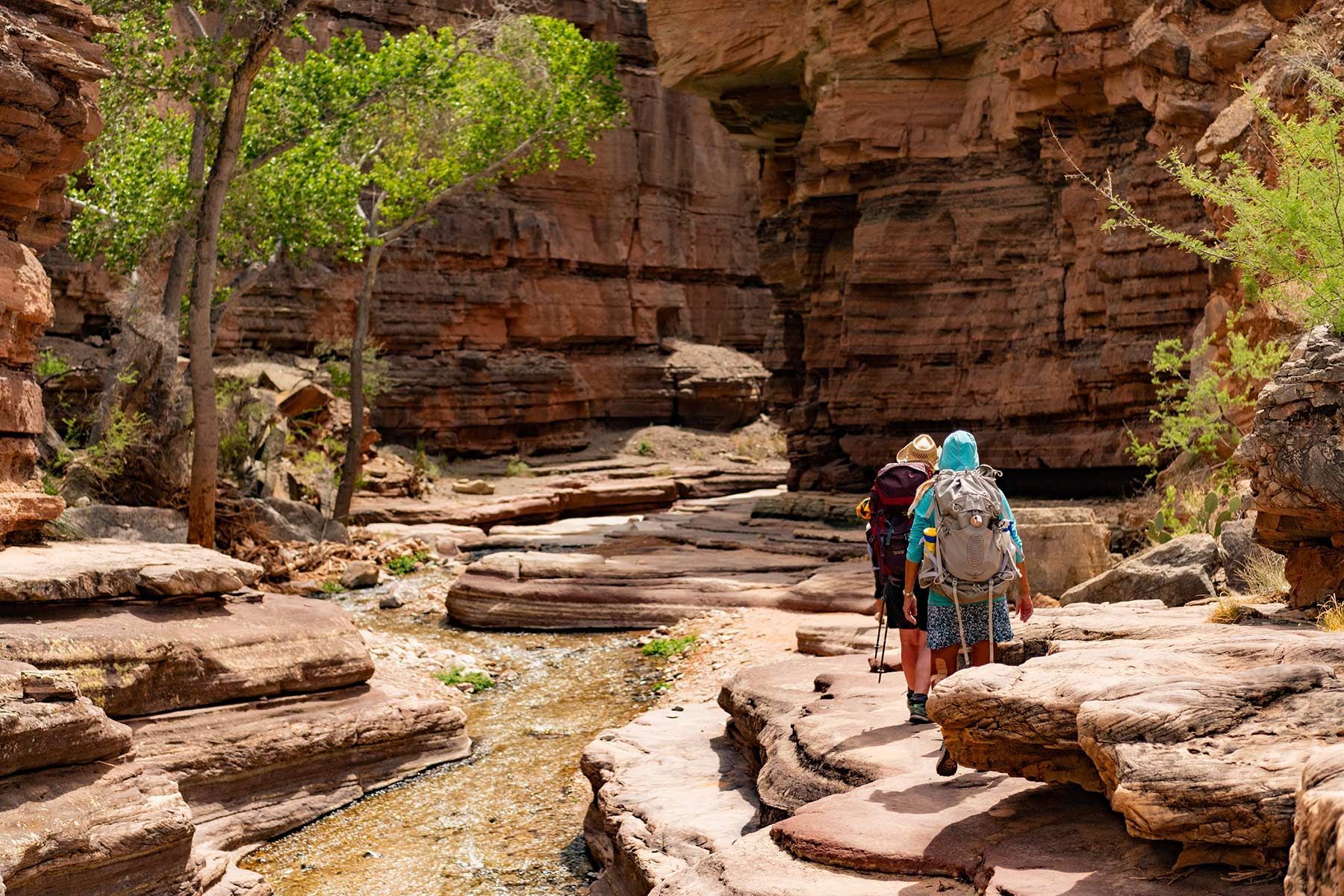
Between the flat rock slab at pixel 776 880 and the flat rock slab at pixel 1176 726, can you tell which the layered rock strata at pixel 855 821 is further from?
the flat rock slab at pixel 1176 726

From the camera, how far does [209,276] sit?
1476 centimetres

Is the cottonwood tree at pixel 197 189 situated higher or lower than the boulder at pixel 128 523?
higher

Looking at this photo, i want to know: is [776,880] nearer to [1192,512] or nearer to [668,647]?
[668,647]

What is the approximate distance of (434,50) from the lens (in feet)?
67.5

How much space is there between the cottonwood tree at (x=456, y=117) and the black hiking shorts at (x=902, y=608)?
13531mm

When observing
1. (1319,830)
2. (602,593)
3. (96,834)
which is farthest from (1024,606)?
(602,593)

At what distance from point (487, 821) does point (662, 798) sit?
1665 millimetres

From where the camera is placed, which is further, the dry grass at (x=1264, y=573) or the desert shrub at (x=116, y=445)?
the desert shrub at (x=116, y=445)

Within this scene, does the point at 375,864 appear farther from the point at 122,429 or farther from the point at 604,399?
the point at 604,399

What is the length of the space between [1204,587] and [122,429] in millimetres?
13123

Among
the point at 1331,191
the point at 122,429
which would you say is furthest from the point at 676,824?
the point at 122,429

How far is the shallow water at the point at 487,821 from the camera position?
286 inches

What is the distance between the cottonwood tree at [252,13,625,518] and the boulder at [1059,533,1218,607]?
1288cm

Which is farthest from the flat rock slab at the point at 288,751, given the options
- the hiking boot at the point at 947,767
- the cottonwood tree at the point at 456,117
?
the cottonwood tree at the point at 456,117
